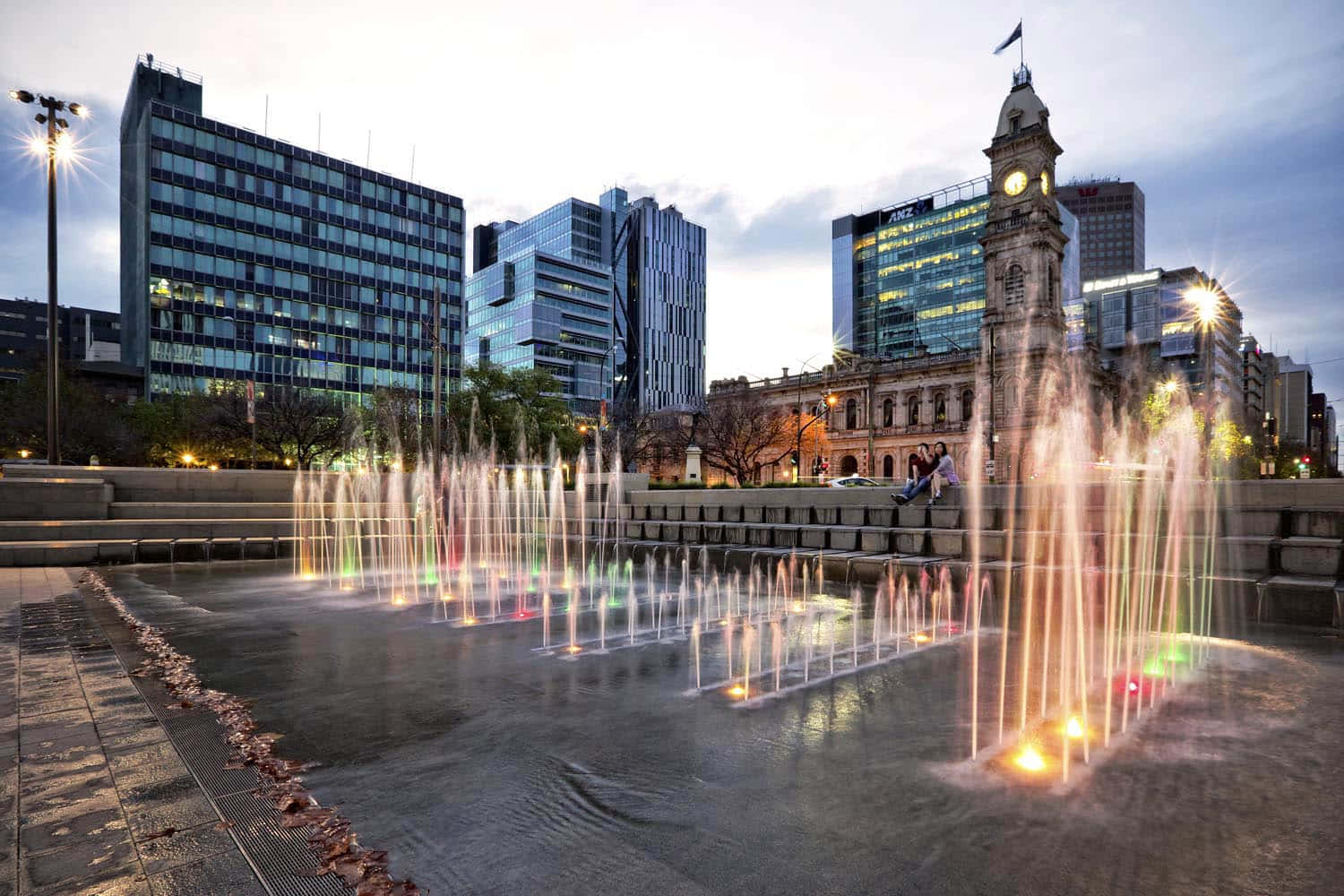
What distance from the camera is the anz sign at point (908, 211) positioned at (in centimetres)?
11769

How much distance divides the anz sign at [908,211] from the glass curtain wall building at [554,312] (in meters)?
52.7

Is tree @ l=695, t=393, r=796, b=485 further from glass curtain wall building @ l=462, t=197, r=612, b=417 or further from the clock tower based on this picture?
glass curtain wall building @ l=462, t=197, r=612, b=417

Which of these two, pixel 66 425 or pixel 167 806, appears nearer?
pixel 167 806

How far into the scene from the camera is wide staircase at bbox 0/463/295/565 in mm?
15273

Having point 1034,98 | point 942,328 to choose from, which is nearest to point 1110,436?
point 1034,98

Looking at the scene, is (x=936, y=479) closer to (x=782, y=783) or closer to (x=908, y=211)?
(x=782, y=783)

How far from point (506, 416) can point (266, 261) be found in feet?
157

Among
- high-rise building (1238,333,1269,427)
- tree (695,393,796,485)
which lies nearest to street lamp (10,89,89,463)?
tree (695,393,796,485)

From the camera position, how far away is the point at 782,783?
406 centimetres

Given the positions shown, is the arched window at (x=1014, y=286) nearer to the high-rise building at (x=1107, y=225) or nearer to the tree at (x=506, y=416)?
the tree at (x=506, y=416)

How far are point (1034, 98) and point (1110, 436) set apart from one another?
109ft

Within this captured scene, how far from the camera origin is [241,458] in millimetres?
42312

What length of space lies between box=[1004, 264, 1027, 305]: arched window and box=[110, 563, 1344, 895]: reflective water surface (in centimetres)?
5891

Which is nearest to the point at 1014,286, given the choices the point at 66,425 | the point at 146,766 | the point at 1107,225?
the point at 146,766
